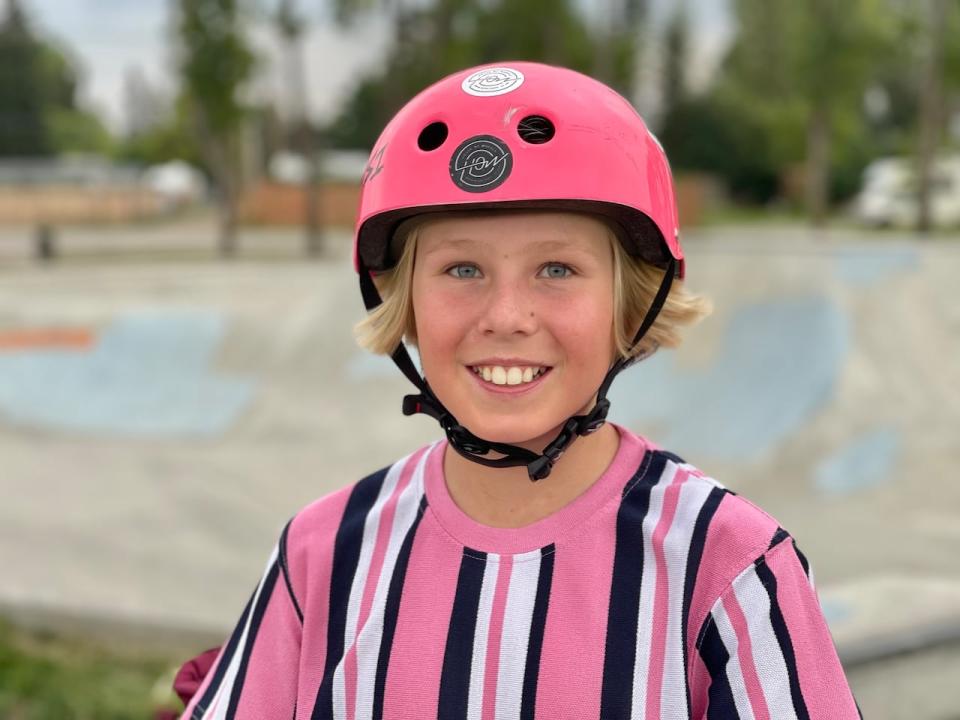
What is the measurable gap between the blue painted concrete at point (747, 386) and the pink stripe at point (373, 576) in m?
7.05

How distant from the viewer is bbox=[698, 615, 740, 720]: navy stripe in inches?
58.9

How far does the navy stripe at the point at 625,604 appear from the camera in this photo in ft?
5.11

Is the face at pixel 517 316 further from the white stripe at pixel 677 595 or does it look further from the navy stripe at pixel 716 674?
the navy stripe at pixel 716 674

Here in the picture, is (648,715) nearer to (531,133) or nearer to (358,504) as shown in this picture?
(358,504)

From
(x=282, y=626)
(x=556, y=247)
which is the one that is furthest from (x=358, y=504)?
(x=556, y=247)

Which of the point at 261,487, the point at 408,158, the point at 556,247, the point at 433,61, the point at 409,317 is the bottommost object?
the point at 261,487

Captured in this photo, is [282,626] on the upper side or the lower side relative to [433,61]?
lower

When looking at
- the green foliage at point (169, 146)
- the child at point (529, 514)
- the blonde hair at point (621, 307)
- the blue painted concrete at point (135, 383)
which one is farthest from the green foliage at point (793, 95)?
the green foliage at point (169, 146)

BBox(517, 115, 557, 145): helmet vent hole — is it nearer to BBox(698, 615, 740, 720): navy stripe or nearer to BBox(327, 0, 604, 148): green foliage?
BBox(698, 615, 740, 720): navy stripe

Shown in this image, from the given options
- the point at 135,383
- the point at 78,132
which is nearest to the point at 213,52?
the point at 135,383

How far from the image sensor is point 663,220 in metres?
1.85

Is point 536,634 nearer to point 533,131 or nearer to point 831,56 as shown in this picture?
point 533,131

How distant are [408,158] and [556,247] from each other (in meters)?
0.36

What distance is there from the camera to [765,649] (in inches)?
58.5
